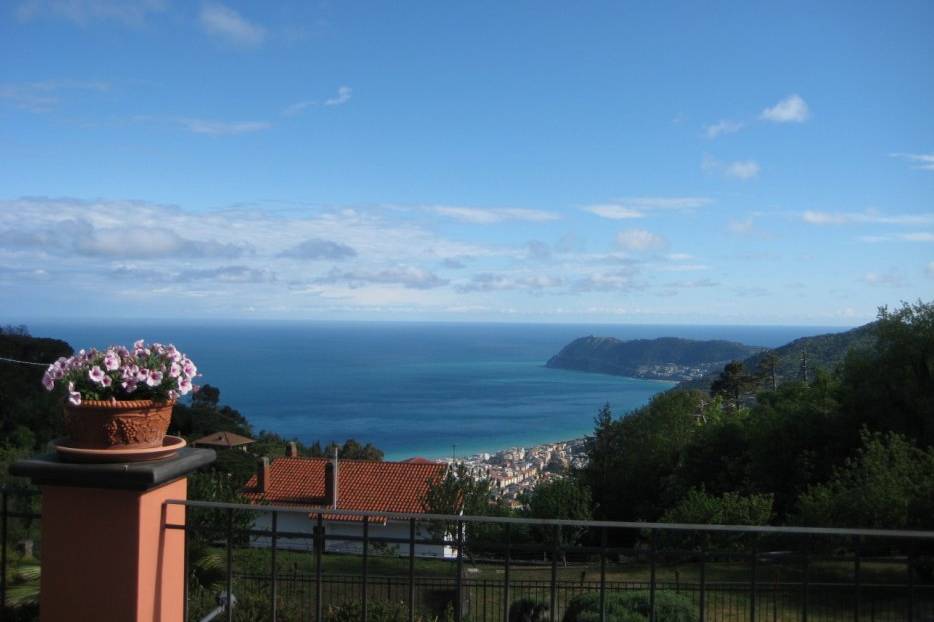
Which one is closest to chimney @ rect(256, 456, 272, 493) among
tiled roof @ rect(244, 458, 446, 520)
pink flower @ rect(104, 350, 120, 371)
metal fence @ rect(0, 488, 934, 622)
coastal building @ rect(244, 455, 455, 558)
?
coastal building @ rect(244, 455, 455, 558)

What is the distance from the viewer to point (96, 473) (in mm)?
2824

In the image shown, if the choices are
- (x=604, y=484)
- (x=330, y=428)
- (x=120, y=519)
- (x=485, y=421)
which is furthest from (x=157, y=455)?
(x=485, y=421)

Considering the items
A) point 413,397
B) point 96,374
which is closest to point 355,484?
point 96,374

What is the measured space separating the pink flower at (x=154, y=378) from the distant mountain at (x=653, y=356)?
276 feet

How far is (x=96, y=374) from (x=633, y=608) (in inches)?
239

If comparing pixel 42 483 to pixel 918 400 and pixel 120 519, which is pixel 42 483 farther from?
pixel 918 400

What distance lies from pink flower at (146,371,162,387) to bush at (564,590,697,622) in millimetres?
4875

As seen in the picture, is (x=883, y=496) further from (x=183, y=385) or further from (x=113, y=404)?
(x=113, y=404)

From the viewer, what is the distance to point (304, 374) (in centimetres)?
12681

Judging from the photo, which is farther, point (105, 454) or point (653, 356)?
point (653, 356)

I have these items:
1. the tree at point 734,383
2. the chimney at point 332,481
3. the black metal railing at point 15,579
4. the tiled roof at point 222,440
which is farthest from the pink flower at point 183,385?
the tree at point 734,383

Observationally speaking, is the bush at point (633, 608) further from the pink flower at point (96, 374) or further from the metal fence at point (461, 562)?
the pink flower at point (96, 374)

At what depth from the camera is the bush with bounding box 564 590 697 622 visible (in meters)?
6.63

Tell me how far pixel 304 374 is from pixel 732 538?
116 meters
